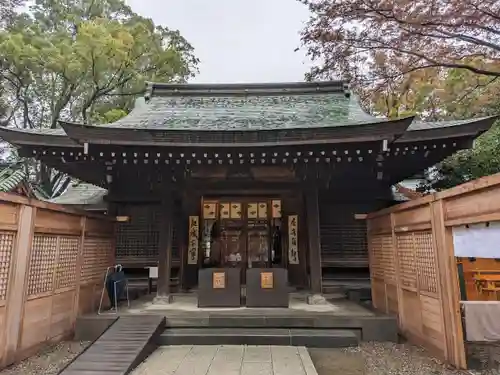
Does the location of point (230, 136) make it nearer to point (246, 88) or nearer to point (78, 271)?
point (78, 271)

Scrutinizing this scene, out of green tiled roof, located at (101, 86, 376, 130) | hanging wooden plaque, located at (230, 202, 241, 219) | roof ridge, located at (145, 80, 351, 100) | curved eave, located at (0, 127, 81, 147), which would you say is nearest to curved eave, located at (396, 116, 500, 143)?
green tiled roof, located at (101, 86, 376, 130)

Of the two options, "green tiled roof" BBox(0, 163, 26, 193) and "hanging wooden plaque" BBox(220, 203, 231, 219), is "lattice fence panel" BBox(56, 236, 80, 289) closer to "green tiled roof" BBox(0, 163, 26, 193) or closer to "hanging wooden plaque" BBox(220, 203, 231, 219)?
"green tiled roof" BBox(0, 163, 26, 193)

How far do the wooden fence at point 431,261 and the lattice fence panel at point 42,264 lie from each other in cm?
553

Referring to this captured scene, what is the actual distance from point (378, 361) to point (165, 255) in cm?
441

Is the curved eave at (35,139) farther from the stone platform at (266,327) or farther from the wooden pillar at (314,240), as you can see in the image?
the wooden pillar at (314,240)

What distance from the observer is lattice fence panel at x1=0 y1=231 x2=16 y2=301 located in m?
4.08

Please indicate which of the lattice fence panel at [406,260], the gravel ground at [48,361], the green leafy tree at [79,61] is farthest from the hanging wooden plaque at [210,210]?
the green leafy tree at [79,61]

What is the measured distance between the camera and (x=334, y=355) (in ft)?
16.0

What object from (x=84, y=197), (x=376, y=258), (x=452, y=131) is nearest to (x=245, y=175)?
(x=376, y=258)

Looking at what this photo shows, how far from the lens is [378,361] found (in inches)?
179

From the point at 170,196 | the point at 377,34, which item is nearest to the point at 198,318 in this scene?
the point at 170,196

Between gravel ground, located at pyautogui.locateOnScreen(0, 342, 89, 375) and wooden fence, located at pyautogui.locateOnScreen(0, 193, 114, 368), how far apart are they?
11 centimetres

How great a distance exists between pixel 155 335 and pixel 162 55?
15265 mm

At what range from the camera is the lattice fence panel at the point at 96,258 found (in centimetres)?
Answer: 608
